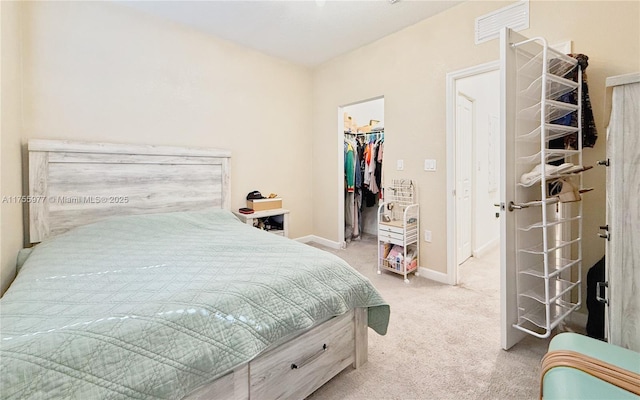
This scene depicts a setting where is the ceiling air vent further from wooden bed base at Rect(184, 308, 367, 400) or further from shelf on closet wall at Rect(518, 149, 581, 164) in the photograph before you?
wooden bed base at Rect(184, 308, 367, 400)

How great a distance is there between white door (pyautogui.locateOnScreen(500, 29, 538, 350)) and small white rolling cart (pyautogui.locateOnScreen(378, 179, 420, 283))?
1.12 m

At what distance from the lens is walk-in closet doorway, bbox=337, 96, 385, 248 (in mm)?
3875

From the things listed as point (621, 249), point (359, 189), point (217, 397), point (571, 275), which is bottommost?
point (217, 397)

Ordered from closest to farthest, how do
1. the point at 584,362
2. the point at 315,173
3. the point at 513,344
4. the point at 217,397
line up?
the point at 584,362 → the point at 217,397 → the point at 513,344 → the point at 315,173

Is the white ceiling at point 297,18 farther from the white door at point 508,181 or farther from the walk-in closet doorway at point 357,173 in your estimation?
the white door at point 508,181

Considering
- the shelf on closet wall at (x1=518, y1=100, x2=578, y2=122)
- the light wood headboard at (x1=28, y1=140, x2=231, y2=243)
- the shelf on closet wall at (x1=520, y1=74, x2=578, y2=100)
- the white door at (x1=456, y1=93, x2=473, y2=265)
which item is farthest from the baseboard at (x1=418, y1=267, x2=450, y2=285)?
the light wood headboard at (x1=28, y1=140, x2=231, y2=243)

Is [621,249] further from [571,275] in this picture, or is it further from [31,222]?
[31,222]

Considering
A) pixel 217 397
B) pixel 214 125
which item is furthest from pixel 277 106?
pixel 217 397

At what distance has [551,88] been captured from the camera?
1.78m

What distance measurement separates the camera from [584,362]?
0.82 metres

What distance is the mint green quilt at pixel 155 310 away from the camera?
0.77 meters

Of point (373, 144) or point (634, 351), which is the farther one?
point (373, 144)

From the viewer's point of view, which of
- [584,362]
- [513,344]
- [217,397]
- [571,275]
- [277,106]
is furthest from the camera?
[277,106]

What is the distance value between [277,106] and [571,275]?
11.3 feet
